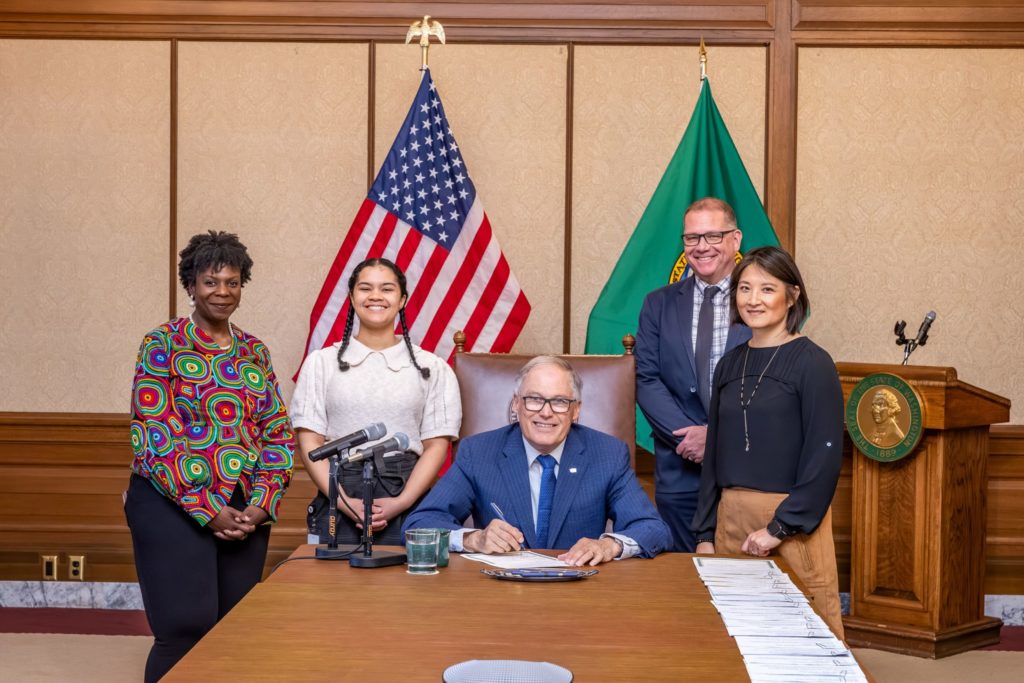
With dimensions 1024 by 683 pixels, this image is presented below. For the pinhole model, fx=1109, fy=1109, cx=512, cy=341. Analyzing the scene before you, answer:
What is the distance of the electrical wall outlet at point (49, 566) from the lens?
4.91 meters

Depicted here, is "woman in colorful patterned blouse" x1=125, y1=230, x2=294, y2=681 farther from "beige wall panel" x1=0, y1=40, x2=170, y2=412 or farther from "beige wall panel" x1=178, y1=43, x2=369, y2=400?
"beige wall panel" x1=0, y1=40, x2=170, y2=412

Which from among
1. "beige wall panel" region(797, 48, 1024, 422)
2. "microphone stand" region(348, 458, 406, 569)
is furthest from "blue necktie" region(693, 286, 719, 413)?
"beige wall panel" region(797, 48, 1024, 422)

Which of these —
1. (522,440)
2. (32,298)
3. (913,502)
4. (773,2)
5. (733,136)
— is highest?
(773,2)

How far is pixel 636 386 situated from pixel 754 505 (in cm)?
78

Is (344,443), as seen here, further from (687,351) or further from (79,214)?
(79,214)

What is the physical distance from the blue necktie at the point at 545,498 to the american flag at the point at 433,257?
5.18 feet

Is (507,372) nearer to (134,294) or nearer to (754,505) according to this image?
(754,505)

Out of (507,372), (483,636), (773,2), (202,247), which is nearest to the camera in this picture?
(483,636)

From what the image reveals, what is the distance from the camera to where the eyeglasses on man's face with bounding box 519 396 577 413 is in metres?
2.80

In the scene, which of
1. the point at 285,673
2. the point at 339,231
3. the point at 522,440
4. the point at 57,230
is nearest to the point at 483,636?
the point at 285,673

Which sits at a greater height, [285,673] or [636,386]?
[636,386]

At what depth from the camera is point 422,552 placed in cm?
238

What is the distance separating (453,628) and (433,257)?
8.94ft

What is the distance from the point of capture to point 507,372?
360cm
